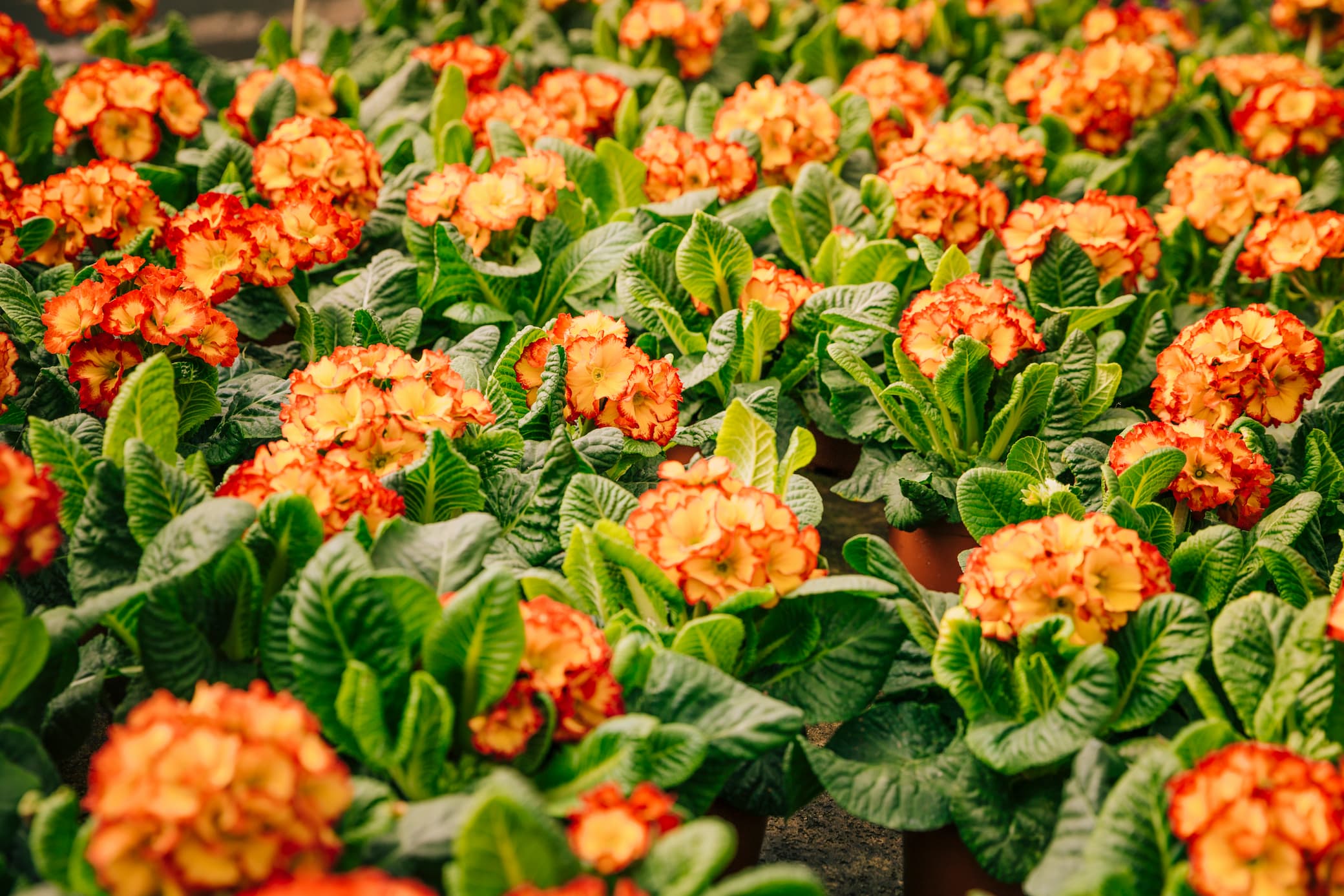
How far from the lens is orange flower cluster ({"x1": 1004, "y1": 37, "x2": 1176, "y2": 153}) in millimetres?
2496

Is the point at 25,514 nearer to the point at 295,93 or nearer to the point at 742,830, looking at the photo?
the point at 742,830

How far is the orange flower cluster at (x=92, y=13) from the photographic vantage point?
2689 millimetres

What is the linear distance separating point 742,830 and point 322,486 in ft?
1.98

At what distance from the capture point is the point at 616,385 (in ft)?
4.82

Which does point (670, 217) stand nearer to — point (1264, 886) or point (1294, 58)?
point (1264, 886)

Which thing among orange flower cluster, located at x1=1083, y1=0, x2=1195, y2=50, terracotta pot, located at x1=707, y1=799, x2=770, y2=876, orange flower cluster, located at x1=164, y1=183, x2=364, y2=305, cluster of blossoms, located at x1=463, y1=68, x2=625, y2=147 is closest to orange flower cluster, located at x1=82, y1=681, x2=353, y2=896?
terracotta pot, located at x1=707, y1=799, x2=770, y2=876

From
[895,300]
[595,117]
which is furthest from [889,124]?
[895,300]

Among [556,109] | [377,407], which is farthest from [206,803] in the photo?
[556,109]

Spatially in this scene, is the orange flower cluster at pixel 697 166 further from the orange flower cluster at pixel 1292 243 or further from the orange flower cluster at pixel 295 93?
the orange flower cluster at pixel 1292 243

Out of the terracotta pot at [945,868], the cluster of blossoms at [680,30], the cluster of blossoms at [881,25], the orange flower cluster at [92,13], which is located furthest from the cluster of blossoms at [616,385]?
the orange flower cluster at [92,13]

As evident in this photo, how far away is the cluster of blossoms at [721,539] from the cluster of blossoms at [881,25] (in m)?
2.24

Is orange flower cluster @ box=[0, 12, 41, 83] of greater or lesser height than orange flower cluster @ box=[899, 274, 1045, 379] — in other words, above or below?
above

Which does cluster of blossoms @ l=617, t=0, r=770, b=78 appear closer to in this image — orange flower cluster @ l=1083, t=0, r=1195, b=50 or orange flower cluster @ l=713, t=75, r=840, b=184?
orange flower cluster @ l=713, t=75, r=840, b=184

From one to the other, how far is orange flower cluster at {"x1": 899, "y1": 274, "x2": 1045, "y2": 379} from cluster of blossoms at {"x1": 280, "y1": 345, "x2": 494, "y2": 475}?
68 cm
